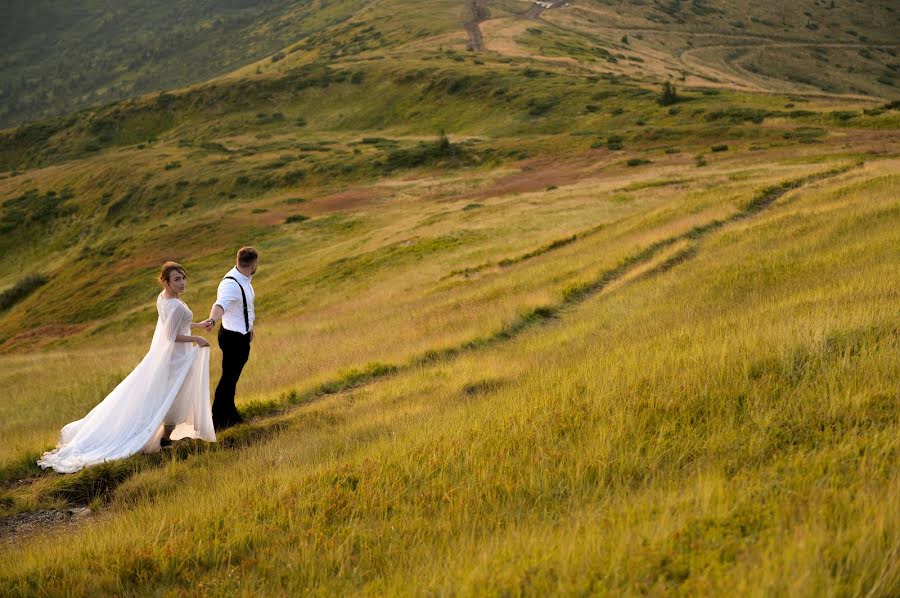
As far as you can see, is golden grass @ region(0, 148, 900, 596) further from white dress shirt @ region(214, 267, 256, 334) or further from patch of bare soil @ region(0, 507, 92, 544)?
white dress shirt @ region(214, 267, 256, 334)

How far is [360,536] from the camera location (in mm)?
4430

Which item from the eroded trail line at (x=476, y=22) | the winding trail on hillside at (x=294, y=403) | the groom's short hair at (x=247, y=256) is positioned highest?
the eroded trail line at (x=476, y=22)

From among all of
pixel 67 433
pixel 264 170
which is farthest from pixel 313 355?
pixel 264 170

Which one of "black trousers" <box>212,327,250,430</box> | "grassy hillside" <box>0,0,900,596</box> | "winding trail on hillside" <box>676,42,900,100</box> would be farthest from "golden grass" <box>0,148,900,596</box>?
"winding trail on hillside" <box>676,42,900,100</box>

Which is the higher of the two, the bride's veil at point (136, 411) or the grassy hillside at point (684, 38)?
the grassy hillside at point (684, 38)

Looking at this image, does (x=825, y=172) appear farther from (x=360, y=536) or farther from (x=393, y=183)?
(x=393, y=183)

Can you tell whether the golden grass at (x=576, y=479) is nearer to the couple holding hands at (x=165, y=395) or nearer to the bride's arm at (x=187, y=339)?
the couple holding hands at (x=165, y=395)

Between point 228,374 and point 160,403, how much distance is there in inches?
39.1

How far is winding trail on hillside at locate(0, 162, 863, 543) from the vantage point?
22.3 ft

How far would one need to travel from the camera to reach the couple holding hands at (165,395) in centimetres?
791

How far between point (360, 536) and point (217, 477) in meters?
2.58

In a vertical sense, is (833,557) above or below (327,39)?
below

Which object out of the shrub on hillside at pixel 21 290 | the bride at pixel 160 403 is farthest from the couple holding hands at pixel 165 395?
the shrub on hillside at pixel 21 290

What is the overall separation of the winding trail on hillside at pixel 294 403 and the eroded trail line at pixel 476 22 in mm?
105808
